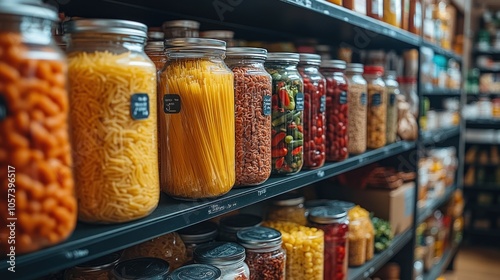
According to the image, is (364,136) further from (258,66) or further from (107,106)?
(107,106)

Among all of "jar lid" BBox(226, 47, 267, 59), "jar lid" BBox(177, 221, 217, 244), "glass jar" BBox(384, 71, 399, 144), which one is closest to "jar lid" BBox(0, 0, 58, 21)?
"jar lid" BBox(226, 47, 267, 59)

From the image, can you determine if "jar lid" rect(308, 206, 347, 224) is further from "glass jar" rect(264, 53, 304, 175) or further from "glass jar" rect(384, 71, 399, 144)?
"glass jar" rect(384, 71, 399, 144)

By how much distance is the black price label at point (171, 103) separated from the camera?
900mm

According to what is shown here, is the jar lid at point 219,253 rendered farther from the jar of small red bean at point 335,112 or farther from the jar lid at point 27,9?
the jar lid at point 27,9

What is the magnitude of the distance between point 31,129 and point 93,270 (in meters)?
0.47

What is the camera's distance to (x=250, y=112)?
1062 millimetres

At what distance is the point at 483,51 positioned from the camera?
5074 mm

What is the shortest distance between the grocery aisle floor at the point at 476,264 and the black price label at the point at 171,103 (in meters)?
3.59

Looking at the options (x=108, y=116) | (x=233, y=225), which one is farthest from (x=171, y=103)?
(x=233, y=225)

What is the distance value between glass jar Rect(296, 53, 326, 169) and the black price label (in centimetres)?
53

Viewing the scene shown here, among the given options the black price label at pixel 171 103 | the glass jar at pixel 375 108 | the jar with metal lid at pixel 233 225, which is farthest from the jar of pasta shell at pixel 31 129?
the glass jar at pixel 375 108

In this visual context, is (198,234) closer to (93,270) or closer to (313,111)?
(93,270)

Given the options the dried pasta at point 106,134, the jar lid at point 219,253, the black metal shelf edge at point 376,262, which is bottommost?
the black metal shelf edge at point 376,262

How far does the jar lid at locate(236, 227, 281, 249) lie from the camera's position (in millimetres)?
1189
